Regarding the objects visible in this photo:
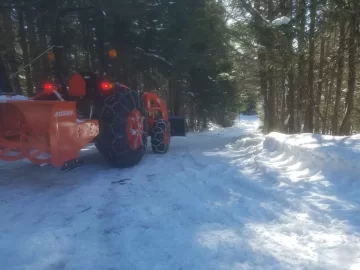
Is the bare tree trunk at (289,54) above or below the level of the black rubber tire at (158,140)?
above

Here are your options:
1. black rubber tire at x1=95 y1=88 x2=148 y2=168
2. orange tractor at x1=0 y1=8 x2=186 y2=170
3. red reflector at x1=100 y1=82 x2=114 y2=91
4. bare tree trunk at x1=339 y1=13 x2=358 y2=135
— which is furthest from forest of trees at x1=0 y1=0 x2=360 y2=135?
black rubber tire at x1=95 y1=88 x2=148 y2=168

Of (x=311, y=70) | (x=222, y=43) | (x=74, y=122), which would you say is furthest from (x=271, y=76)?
(x=74, y=122)

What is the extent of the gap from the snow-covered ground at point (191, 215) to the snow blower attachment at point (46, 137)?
0.44 m

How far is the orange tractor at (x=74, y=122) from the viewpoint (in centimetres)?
396

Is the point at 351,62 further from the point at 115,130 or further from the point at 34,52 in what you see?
the point at 34,52

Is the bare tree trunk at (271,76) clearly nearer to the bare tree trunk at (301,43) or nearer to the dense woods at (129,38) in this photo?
the bare tree trunk at (301,43)

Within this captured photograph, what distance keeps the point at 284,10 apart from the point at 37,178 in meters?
9.83

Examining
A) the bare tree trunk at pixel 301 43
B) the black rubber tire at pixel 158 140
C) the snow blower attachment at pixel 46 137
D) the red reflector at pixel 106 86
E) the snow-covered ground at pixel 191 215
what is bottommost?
the snow-covered ground at pixel 191 215

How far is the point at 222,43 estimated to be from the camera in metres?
13.0

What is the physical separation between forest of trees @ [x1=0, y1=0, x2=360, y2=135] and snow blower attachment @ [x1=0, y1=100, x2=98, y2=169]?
17.8 ft

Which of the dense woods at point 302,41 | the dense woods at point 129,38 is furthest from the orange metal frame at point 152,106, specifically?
the dense woods at point 302,41

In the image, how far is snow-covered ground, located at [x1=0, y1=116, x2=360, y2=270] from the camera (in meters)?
2.41

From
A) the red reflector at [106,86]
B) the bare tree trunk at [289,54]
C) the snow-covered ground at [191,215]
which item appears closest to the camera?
the snow-covered ground at [191,215]

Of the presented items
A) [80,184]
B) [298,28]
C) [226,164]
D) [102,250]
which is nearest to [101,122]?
[80,184]
